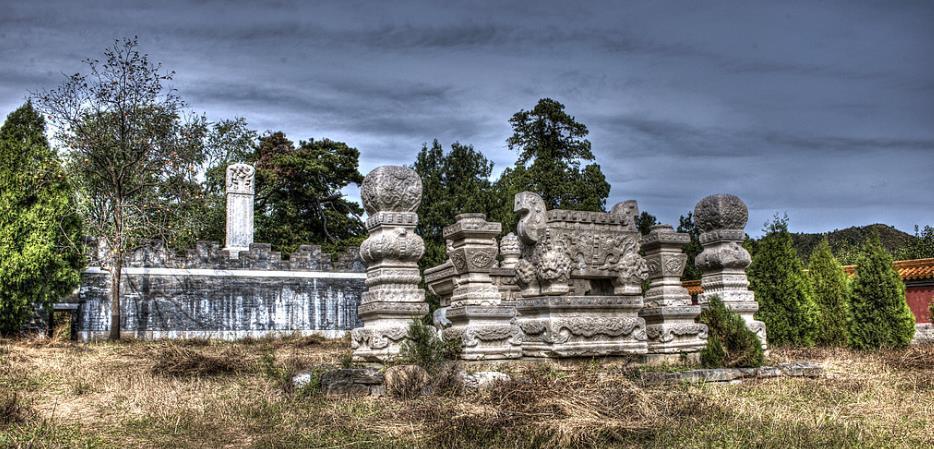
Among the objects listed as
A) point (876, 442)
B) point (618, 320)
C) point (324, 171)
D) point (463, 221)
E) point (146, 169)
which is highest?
point (324, 171)

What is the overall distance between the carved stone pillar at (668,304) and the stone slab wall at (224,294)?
1488 centimetres

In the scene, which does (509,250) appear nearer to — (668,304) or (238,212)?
(668,304)

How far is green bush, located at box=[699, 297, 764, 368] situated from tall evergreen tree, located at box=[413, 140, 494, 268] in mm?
12422

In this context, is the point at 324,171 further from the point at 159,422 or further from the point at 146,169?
the point at 159,422

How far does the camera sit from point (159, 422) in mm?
6973

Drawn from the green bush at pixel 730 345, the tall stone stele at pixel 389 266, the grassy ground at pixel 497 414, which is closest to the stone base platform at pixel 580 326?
the grassy ground at pixel 497 414

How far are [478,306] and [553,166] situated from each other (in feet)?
74.8

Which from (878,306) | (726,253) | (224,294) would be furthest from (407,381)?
(224,294)

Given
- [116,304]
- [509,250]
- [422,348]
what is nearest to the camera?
[422,348]

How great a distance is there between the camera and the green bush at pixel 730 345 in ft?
32.6

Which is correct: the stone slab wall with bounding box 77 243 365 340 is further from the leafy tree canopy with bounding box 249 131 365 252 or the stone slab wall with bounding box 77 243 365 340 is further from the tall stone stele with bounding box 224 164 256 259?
the leafy tree canopy with bounding box 249 131 365 252

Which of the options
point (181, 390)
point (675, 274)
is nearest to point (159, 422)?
point (181, 390)

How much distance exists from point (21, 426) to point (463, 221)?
5.89 metres

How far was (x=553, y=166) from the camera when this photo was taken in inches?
1276
